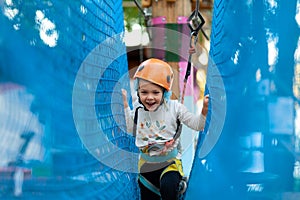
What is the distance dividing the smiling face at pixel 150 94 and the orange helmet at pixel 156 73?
2cm

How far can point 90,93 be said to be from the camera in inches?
60.5

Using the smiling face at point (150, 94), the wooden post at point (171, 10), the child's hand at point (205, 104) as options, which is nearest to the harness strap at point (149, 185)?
the smiling face at point (150, 94)

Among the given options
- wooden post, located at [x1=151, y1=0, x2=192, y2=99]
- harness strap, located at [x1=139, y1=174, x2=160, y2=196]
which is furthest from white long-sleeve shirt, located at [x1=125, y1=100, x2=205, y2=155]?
wooden post, located at [x1=151, y1=0, x2=192, y2=99]

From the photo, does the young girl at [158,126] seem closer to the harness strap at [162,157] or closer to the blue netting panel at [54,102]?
the harness strap at [162,157]

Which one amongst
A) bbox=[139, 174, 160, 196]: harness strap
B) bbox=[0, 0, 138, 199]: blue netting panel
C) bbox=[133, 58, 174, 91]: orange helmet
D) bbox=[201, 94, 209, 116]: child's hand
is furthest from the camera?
bbox=[139, 174, 160, 196]: harness strap

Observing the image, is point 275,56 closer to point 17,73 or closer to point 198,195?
point 198,195

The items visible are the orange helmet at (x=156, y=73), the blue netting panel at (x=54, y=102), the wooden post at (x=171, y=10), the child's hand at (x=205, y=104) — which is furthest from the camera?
the wooden post at (x=171, y=10)

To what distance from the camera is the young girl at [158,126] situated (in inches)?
67.9

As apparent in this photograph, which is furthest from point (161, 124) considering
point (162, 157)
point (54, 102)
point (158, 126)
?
point (54, 102)

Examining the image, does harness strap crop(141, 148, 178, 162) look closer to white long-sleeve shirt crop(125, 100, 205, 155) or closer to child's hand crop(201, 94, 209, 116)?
white long-sleeve shirt crop(125, 100, 205, 155)

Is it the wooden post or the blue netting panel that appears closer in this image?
the blue netting panel

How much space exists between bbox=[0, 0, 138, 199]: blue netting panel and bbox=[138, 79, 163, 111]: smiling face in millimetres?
125

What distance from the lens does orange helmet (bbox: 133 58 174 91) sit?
67.3 inches

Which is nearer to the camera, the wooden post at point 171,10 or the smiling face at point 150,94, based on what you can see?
the smiling face at point 150,94
